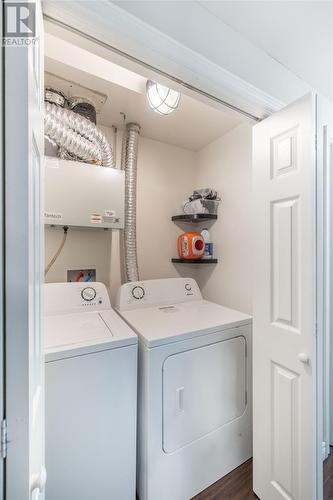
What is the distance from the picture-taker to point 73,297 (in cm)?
152

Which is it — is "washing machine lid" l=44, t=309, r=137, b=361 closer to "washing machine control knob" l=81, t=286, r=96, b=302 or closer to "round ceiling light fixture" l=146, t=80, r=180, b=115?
"washing machine control knob" l=81, t=286, r=96, b=302

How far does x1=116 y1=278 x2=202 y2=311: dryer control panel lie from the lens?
1673mm

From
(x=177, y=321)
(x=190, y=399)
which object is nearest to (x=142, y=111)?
(x=177, y=321)

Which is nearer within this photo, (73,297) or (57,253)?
(73,297)

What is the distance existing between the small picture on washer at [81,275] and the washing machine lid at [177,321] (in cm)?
56

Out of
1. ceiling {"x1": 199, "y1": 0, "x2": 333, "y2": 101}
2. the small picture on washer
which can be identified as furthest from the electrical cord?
ceiling {"x1": 199, "y1": 0, "x2": 333, "y2": 101}

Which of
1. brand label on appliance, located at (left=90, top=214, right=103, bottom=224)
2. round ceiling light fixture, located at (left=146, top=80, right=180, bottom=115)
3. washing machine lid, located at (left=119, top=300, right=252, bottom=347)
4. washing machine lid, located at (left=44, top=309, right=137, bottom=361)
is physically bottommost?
washing machine lid, located at (left=119, top=300, right=252, bottom=347)

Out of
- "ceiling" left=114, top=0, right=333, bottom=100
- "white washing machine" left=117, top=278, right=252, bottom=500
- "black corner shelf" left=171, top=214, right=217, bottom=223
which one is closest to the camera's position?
"ceiling" left=114, top=0, right=333, bottom=100

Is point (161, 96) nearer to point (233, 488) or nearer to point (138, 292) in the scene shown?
point (138, 292)

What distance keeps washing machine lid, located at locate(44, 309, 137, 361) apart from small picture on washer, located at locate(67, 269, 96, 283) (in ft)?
1.62

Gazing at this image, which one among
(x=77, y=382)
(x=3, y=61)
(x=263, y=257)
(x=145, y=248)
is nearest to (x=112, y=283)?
(x=145, y=248)

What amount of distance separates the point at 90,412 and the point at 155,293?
3.10ft

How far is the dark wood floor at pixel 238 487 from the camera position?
4.15ft

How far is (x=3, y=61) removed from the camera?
0.43 m
